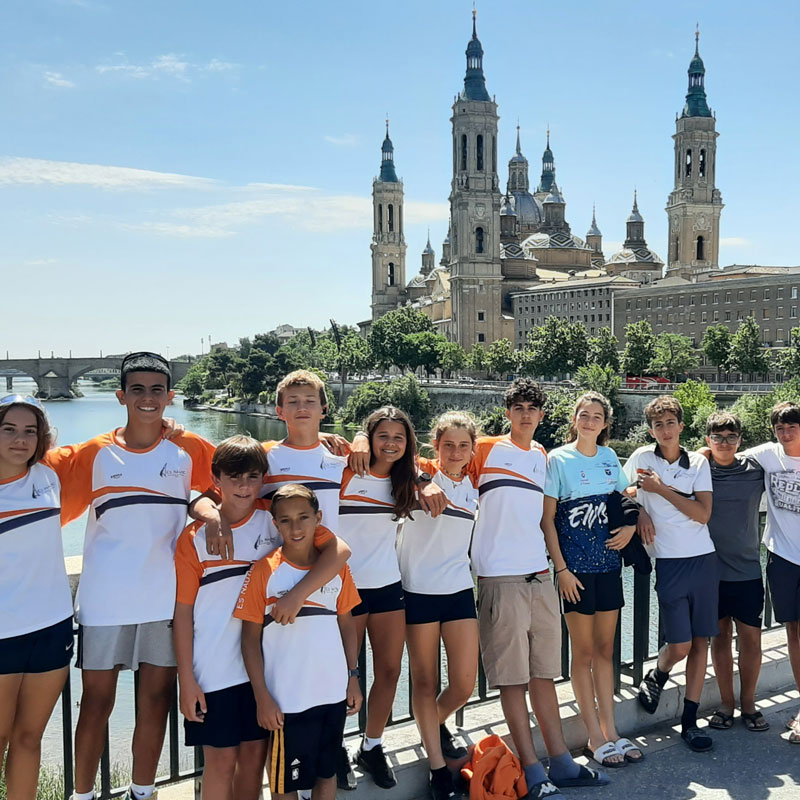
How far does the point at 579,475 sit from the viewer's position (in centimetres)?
392

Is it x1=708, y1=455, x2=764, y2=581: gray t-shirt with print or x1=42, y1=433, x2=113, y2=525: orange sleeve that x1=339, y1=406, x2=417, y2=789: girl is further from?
x1=708, y1=455, x2=764, y2=581: gray t-shirt with print

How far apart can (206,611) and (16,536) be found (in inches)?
29.4

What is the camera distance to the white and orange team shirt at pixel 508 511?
372cm

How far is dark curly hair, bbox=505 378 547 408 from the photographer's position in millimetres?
3979

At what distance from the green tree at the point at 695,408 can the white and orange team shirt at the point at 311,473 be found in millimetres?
29486

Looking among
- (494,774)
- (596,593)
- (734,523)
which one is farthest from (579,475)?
(494,774)

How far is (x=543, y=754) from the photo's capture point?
3855mm

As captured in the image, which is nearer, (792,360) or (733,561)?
(733,561)

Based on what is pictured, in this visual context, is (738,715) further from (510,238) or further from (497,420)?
(510,238)

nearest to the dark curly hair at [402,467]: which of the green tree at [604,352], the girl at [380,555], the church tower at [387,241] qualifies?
the girl at [380,555]

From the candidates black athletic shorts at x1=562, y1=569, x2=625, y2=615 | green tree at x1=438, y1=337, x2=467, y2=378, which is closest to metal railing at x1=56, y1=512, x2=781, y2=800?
black athletic shorts at x1=562, y1=569, x2=625, y2=615

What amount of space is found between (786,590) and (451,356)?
61.7m

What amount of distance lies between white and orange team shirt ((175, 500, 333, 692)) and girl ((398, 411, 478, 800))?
2.86ft

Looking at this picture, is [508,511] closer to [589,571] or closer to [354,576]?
[589,571]
